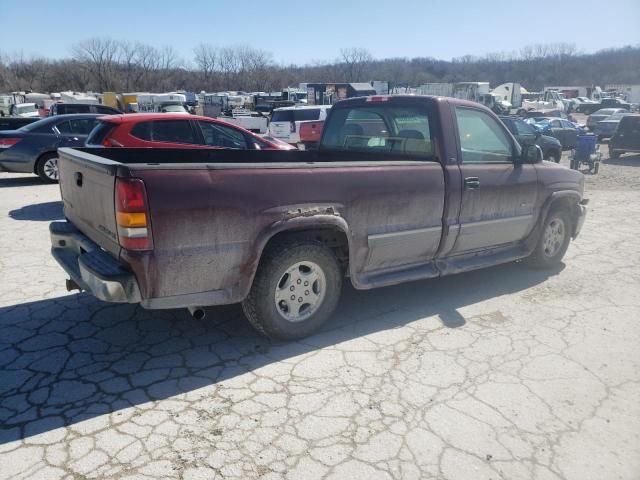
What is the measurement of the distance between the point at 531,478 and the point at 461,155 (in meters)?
2.84

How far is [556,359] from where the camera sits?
3656 mm

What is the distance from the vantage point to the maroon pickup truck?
294 centimetres

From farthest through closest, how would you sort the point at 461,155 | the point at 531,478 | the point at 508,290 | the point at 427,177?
the point at 508,290
the point at 461,155
the point at 427,177
the point at 531,478

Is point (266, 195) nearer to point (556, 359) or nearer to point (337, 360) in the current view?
point (337, 360)

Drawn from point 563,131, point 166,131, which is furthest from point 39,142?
point 563,131

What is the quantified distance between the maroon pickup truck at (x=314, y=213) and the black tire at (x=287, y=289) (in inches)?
0.4

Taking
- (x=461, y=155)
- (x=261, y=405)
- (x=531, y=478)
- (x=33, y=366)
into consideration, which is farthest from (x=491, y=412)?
(x=33, y=366)

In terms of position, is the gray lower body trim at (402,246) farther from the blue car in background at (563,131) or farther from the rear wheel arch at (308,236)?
the blue car in background at (563,131)

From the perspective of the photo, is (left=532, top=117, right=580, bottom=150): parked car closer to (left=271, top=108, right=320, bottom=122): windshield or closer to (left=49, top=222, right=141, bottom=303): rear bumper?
(left=271, top=108, right=320, bottom=122): windshield

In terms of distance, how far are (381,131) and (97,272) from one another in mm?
3044

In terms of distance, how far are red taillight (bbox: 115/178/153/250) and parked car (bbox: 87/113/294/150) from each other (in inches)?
187

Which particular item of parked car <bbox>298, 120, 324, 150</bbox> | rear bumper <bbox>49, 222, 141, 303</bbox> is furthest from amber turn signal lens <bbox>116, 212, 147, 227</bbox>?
parked car <bbox>298, 120, 324, 150</bbox>

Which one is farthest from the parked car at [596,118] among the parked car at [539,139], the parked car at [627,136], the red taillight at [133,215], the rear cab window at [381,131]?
the red taillight at [133,215]


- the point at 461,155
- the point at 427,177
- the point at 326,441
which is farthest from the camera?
the point at 461,155
